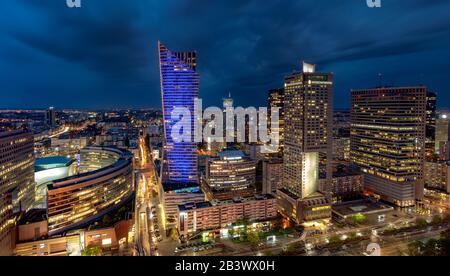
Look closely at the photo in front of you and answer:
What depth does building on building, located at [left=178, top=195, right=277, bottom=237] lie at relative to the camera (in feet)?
53.4

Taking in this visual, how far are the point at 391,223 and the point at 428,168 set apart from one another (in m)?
10.5

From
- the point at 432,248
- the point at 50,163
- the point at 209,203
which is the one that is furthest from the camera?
the point at 50,163

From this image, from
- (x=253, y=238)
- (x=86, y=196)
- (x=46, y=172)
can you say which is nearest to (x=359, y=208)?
(x=253, y=238)

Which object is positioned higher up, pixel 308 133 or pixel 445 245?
pixel 308 133

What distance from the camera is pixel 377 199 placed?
22250 mm

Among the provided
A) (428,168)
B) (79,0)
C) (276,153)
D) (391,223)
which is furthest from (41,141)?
(428,168)

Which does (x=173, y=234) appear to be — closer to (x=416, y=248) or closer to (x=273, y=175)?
(x=273, y=175)

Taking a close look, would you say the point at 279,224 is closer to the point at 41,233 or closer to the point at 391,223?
the point at 391,223

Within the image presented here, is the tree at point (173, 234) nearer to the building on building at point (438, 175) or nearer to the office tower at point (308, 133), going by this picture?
the office tower at point (308, 133)

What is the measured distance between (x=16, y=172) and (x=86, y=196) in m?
5.87

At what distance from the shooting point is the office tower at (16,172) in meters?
15.0

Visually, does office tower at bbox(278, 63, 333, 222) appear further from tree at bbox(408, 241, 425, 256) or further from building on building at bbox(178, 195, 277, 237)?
tree at bbox(408, 241, 425, 256)

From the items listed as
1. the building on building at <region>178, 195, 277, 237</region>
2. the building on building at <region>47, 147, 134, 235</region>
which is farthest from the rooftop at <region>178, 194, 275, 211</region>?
the building on building at <region>47, 147, 134, 235</region>

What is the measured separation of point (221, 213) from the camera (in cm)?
1700
